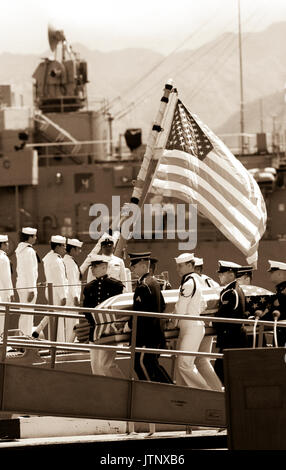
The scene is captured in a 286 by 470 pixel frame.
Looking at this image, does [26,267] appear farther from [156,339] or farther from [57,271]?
[156,339]

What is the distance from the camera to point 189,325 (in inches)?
481

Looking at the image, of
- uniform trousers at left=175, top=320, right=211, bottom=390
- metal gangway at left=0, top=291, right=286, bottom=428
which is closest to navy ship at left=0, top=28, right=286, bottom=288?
uniform trousers at left=175, top=320, right=211, bottom=390

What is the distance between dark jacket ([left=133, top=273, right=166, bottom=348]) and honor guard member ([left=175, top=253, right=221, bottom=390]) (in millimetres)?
441

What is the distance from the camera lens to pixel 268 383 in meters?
8.55

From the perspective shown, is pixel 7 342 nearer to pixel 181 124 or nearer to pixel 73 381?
pixel 73 381

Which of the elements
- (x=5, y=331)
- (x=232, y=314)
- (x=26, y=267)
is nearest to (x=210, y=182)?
(x=232, y=314)

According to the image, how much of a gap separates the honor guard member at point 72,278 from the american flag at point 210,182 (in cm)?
214

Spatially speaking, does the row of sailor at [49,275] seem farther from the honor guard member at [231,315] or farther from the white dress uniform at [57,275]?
the honor guard member at [231,315]

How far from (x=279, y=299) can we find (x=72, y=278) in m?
4.95

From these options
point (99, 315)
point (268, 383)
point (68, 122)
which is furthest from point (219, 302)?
point (68, 122)

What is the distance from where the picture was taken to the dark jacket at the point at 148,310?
1171 cm

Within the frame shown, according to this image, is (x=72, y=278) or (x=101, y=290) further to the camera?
(x=72, y=278)

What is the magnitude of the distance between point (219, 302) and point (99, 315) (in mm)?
1336

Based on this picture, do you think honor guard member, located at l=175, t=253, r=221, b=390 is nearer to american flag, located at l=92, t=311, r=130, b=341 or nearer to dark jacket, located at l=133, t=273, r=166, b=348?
dark jacket, located at l=133, t=273, r=166, b=348
